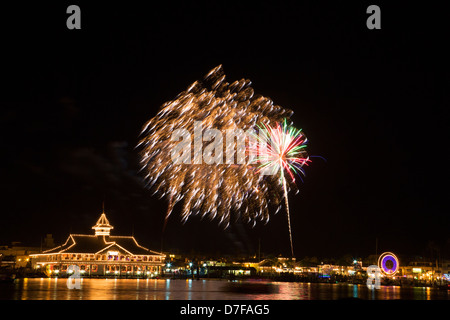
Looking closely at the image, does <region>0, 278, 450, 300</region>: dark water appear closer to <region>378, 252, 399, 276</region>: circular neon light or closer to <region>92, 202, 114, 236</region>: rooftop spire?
<region>378, 252, 399, 276</region>: circular neon light

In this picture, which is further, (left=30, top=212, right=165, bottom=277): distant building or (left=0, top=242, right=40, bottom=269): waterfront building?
(left=0, top=242, right=40, bottom=269): waterfront building

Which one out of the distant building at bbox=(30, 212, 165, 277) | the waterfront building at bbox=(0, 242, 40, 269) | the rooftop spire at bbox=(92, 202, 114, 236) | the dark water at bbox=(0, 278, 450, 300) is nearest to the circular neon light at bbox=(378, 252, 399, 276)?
the dark water at bbox=(0, 278, 450, 300)

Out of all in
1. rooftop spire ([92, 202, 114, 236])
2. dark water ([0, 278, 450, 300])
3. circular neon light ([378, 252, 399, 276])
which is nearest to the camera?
dark water ([0, 278, 450, 300])

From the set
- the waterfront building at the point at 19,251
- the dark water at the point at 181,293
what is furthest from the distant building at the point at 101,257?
the dark water at the point at 181,293

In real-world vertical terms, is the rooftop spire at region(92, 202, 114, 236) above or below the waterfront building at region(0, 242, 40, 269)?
above

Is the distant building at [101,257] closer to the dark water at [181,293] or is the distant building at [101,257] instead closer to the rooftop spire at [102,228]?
the rooftop spire at [102,228]

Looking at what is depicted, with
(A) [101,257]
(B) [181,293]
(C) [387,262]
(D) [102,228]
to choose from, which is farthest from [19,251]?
(B) [181,293]

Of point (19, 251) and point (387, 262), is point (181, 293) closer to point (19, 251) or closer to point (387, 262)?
point (387, 262)

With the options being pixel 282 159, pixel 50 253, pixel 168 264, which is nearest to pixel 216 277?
pixel 168 264
